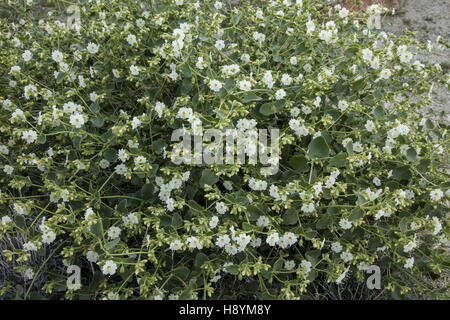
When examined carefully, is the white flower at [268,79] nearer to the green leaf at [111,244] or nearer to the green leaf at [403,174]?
the green leaf at [403,174]

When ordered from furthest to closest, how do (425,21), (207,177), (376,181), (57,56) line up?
(425,21) < (57,56) < (376,181) < (207,177)

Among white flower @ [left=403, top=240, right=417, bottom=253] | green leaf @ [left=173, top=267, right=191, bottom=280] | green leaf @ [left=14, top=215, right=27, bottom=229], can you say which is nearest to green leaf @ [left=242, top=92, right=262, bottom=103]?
green leaf @ [left=173, top=267, right=191, bottom=280]

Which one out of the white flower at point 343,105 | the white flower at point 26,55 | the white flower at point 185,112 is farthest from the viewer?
the white flower at point 26,55

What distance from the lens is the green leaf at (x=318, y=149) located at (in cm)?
190

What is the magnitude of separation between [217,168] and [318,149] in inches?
Answer: 16.4

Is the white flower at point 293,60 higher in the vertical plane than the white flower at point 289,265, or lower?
higher

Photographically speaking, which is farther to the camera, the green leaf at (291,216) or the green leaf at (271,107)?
the green leaf at (271,107)

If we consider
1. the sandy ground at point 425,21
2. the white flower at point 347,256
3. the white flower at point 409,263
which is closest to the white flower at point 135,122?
the white flower at point 347,256


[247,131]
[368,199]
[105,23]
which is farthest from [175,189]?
[105,23]

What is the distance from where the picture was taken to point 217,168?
70.7 inches

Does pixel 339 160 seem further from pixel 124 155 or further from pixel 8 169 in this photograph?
pixel 8 169

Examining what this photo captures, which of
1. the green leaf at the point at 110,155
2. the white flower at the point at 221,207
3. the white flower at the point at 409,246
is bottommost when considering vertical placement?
the white flower at the point at 409,246

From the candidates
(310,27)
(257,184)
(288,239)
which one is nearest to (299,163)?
(257,184)

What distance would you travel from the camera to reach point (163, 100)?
2193 mm
